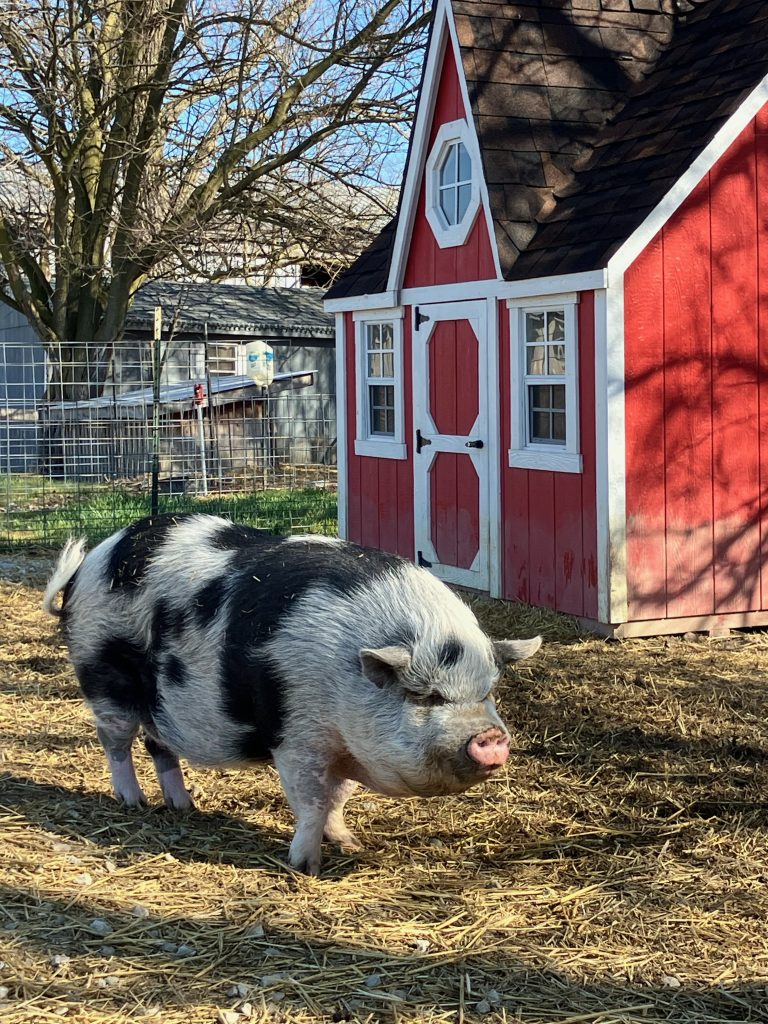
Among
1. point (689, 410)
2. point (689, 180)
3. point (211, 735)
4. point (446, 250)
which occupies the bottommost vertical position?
point (211, 735)

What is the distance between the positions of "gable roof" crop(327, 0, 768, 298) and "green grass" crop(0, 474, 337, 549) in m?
5.24

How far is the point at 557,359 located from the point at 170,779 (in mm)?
5046

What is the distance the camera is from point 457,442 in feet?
35.3

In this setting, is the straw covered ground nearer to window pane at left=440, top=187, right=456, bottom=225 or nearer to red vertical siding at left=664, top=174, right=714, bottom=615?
red vertical siding at left=664, top=174, right=714, bottom=615

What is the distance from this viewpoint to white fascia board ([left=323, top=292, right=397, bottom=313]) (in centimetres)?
1158

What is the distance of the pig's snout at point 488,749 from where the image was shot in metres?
4.33

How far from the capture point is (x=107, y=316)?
20.9 metres

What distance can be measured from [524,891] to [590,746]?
1.94 m

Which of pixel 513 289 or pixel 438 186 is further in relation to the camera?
pixel 438 186

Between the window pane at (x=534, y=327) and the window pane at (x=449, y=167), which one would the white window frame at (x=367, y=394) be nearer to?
the window pane at (x=449, y=167)

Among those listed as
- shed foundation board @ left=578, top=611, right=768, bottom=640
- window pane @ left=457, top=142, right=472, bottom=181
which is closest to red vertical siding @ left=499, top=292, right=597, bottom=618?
shed foundation board @ left=578, top=611, right=768, bottom=640

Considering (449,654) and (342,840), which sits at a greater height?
(449,654)

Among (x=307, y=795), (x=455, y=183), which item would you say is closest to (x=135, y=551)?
(x=307, y=795)

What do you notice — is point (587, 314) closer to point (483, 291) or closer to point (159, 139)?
point (483, 291)
